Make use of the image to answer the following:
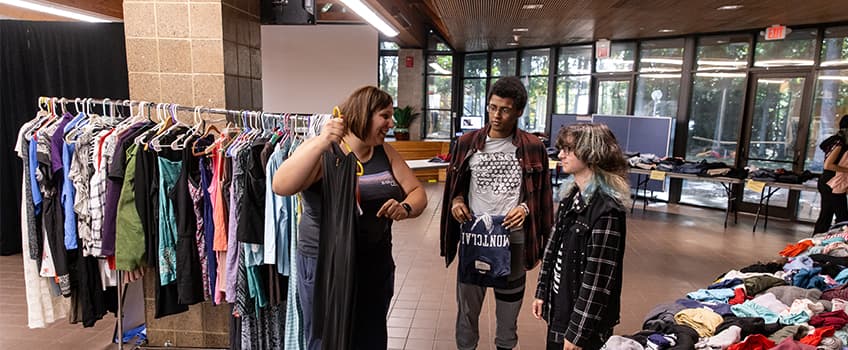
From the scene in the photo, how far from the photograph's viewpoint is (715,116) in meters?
7.67

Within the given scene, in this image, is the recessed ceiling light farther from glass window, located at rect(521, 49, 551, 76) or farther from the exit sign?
glass window, located at rect(521, 49, 551, 76)

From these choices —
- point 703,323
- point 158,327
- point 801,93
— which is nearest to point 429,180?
point 801,93

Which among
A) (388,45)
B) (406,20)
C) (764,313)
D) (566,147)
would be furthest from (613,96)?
(566,147)

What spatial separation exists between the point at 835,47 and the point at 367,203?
7.67 meters

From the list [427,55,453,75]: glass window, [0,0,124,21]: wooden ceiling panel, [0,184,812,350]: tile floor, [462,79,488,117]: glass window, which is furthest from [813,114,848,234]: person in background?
[0,0,124,21]: wooden ceiling panel

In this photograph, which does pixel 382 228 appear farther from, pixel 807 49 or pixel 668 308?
pixel 807 49

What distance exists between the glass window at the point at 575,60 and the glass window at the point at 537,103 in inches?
18.7

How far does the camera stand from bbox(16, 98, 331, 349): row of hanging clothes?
220cm

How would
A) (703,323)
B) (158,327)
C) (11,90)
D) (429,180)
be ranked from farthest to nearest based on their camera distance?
(429,180)
(11,90)
(158,327)
(703,323)

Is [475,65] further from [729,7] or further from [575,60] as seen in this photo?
[729,7]

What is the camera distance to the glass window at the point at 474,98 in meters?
10.9

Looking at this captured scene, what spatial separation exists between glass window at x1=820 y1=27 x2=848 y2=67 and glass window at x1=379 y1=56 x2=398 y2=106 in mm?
7724

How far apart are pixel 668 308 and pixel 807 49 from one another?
6570 mm

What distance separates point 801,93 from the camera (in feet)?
22.2
